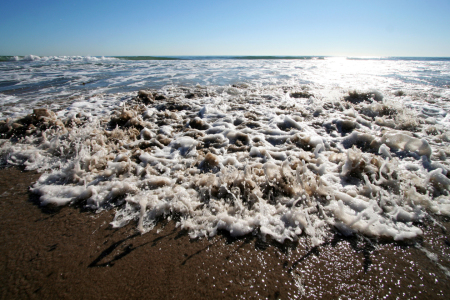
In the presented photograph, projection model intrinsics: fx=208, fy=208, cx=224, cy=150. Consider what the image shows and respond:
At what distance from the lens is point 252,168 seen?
2625 mm

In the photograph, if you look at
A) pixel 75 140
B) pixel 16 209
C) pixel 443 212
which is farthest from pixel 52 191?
pixel 443 212

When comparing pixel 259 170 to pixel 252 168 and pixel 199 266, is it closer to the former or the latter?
pixel 252 168

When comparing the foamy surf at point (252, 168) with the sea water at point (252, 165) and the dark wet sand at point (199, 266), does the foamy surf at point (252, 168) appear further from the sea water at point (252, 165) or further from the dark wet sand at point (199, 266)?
the dark wet sand at point (199, 266)

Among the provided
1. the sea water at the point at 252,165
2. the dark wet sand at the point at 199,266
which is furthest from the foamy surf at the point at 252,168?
the dark wet sand at the point at 199,266

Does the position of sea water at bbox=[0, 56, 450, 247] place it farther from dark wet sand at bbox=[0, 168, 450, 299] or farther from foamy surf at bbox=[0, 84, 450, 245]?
dark wet sand at bbox=[0, 168, 450, 299]

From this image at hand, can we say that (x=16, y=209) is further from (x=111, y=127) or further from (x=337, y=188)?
(x=337, y=188)

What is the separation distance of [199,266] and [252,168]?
1364 mm

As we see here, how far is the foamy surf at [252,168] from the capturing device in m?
1.89

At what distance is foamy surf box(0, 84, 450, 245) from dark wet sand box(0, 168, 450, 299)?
14 cm

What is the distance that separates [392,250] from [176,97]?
248 inches

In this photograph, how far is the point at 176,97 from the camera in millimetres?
6652

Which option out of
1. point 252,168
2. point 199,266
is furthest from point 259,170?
point 199,266

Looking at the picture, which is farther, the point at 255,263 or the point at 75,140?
the point at 75,140

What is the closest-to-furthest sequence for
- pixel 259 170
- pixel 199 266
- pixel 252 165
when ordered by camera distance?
pixel 199 266, pixel 259 170, pixel 252 165
